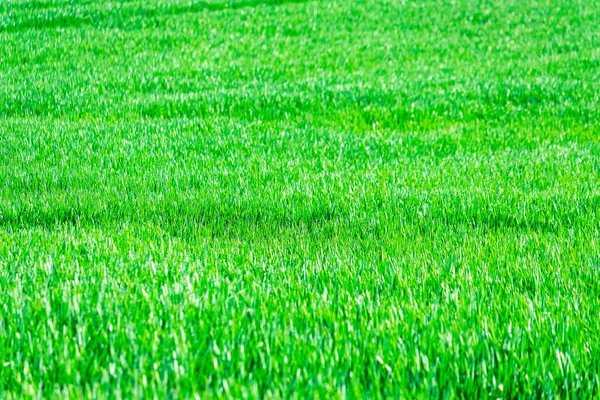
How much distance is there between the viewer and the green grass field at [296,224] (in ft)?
8.49

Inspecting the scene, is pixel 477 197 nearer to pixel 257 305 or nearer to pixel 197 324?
pixel 257 305

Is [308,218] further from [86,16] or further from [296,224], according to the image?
[86,16]

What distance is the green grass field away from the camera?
2588 mm

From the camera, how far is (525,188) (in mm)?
6711

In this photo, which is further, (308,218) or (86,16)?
(86,16)

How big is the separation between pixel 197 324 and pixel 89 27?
1726 centimetres

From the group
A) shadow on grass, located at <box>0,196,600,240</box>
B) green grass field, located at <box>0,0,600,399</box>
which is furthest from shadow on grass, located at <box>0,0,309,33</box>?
shadow on grass, located at <box>0,196,600,240</box>

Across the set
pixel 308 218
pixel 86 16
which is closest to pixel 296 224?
pixel 308 218

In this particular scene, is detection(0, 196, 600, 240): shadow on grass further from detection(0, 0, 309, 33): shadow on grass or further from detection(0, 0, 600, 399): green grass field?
detection(0, 0, 309, 33): shadow on grass

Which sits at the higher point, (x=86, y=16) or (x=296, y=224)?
(x=86, y=16)

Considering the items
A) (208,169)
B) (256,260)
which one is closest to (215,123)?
(208,169)

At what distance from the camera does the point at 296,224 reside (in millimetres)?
5816

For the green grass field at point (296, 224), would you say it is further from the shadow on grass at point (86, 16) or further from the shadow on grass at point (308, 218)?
the shadow on grass at point (86, 16)

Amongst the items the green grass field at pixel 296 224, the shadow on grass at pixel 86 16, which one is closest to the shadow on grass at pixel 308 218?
the green grass field at pixel 296 224
